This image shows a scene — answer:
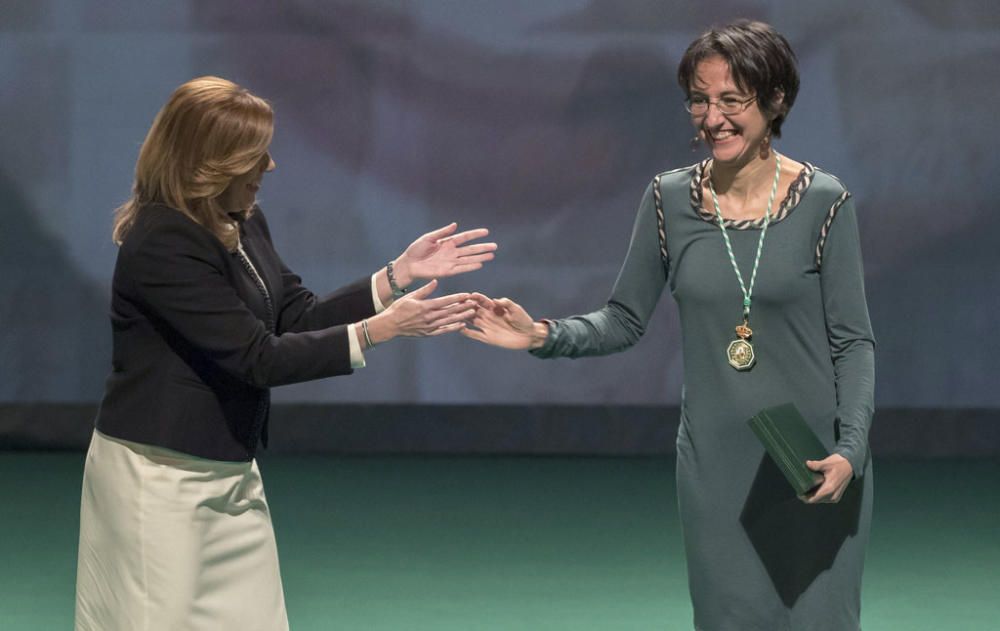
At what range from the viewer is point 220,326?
2629 millimetres

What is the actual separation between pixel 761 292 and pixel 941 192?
13.5 feet

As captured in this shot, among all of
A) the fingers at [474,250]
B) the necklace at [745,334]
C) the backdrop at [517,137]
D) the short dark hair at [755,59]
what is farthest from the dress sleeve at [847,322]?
the backdrop at [517,137]

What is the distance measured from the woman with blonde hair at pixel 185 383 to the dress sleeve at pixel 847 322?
2.93 ft

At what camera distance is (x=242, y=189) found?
8.87ft

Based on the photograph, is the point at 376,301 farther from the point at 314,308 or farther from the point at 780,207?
the point at 780,207

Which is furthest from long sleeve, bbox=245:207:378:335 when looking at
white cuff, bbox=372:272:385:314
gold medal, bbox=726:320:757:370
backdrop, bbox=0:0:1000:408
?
backdrop, bbox=0:0:1000:408

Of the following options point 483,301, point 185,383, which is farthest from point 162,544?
point 483,301

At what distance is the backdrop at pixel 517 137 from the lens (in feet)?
21.1

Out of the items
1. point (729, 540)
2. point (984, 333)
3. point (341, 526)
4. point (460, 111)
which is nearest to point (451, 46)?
point (460, 111)

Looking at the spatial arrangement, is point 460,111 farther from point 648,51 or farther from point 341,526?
point 341,526

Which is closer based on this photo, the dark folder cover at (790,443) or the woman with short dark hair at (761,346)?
the dark folder cover at (790,443)

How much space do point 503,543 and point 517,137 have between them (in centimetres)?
192

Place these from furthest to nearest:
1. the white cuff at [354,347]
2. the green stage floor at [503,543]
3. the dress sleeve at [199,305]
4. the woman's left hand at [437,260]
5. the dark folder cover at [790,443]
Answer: the green stage floor at [503,543], the woman's left hand at [437,260], the white cuff at [354,347], the dress sleeve at [199,305], the dark folder cover at [790,443]

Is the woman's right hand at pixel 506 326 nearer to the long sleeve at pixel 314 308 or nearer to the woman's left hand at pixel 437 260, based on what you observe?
the woman's left hand at pixel 437 260
